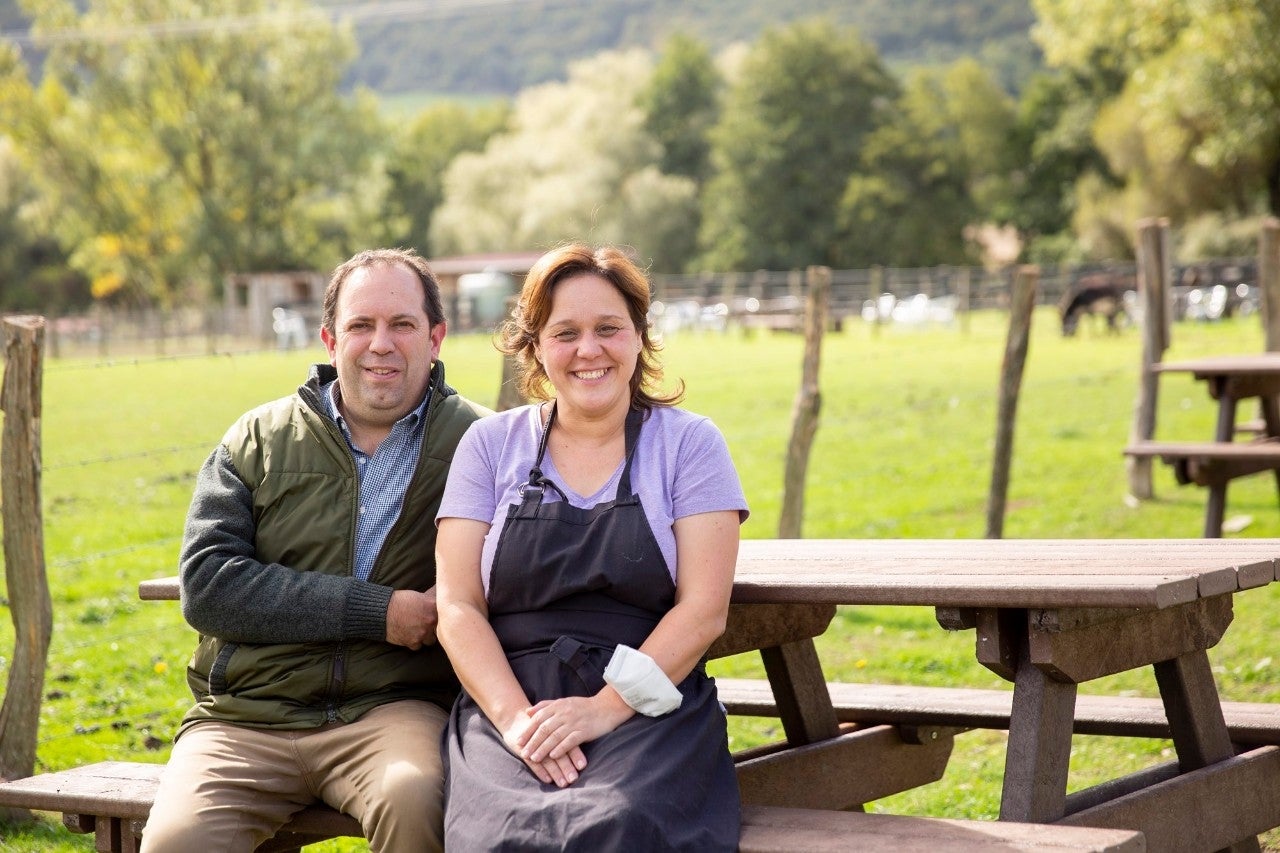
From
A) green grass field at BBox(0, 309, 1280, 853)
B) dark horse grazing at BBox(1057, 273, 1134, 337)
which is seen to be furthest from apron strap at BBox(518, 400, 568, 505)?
dark horse grazing at BBox(1057, 273, 1134, 337)

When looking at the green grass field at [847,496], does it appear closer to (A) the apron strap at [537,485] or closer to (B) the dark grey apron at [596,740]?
(B) the dark grey apron at [596,740]

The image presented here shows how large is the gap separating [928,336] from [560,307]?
101 ft

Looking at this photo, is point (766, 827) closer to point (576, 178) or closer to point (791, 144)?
point (576, 178)

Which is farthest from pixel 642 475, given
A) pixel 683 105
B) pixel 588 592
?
pixel 683 105

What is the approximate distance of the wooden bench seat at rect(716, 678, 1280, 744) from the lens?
3.85 metres

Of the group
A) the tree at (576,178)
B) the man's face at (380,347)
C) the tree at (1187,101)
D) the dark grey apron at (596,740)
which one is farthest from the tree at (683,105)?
the dark grey apron at (596,740)

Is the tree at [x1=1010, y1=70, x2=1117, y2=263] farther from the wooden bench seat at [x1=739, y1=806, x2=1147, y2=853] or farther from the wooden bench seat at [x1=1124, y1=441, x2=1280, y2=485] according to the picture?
the wooden bench seat at [x1=739, y1=806, x2=1147, y2=853]

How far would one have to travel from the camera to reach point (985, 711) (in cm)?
400

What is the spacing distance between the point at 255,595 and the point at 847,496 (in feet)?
27.8

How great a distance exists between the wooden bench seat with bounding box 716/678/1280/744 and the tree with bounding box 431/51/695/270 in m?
64.7

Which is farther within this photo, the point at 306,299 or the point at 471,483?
the point at 306,299

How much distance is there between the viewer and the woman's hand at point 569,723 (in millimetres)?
2840

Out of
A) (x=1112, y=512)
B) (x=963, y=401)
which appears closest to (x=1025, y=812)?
(x=1112, y=512)

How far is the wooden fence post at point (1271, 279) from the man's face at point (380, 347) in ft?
28.4
